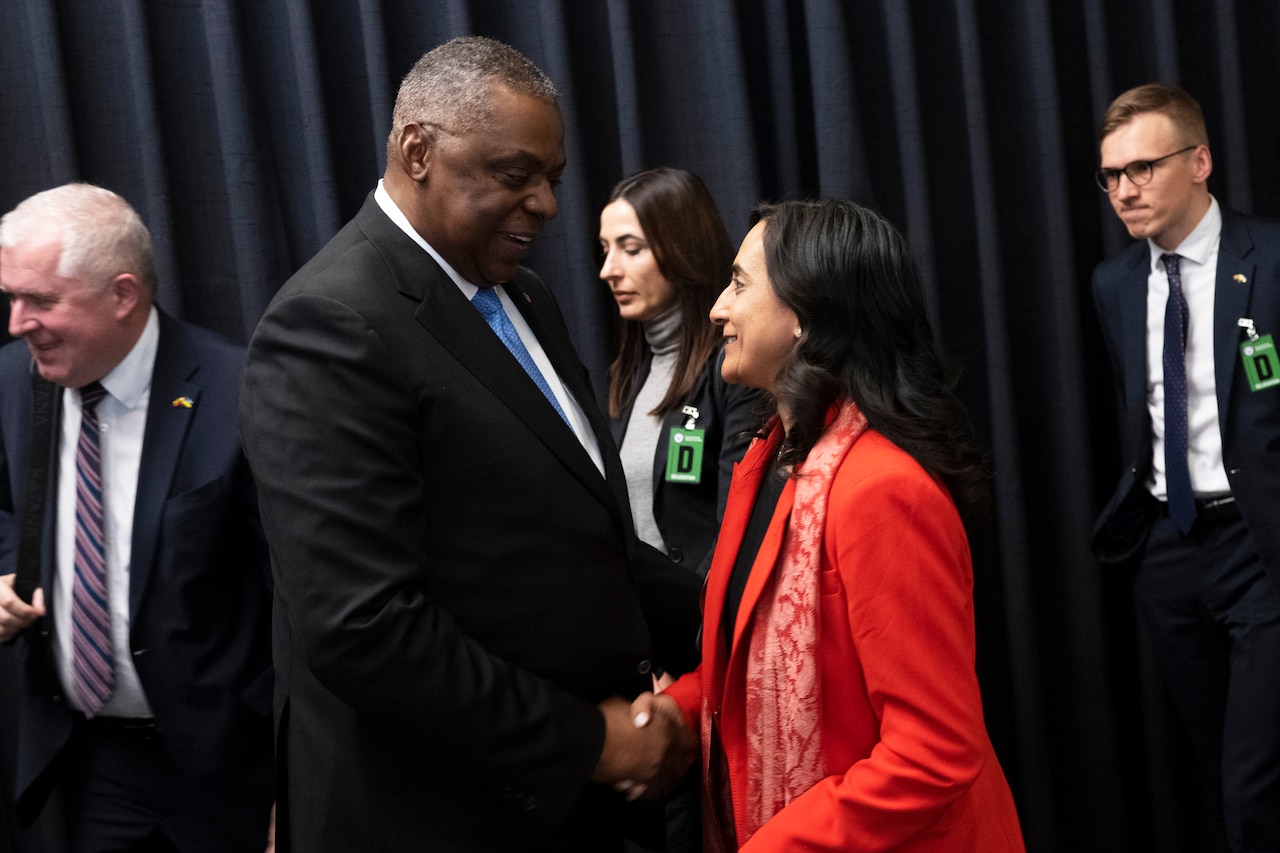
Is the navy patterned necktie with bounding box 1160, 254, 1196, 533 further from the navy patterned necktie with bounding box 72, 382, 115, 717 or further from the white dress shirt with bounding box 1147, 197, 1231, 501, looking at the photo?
Answer: the navy patterned necktie with bounding box 72, 382, 115, 717

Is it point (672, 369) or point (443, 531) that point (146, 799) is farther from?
point (672, 369)

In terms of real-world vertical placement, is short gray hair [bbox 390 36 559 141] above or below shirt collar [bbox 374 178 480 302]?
above

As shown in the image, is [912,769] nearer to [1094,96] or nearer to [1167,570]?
[1167,570]

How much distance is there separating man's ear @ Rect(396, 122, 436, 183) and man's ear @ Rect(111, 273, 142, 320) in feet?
3.16

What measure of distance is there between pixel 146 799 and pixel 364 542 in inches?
48.8

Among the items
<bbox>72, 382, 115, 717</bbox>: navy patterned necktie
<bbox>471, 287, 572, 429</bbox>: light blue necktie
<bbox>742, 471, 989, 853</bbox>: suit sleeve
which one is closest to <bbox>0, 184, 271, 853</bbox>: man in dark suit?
<bbox>72, 382, 115, 717</bbox>: navy patterned necktie

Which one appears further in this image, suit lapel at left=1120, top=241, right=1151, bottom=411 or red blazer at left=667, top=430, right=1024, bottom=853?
suit lapel at left=1120, top=241, right=1151, bottom=411

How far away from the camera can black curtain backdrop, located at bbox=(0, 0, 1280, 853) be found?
301cm

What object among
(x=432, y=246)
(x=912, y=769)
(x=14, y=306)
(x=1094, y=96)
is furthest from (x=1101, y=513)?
(x=14, y=306)

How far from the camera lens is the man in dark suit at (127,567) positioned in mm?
2262

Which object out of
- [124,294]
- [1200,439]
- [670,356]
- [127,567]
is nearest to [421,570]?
[127,567]

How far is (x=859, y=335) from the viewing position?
170 centimetres

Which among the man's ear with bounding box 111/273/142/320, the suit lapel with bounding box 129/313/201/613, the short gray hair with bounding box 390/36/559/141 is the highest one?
the short gray hair with bounding box 390/36/559/141

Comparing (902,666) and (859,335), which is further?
(859,335)
